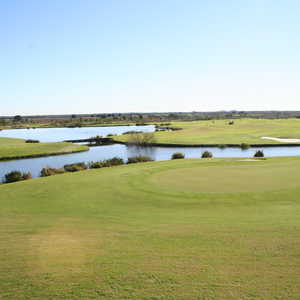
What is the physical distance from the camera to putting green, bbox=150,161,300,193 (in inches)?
709

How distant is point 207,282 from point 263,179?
14.9 m

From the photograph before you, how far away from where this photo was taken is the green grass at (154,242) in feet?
21.8

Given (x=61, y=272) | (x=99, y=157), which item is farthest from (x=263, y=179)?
(x=99, y=157)

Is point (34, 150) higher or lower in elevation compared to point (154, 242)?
lower

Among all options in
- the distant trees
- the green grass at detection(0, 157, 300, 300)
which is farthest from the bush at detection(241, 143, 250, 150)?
the green grass at detection(0, 157, 300, 300)

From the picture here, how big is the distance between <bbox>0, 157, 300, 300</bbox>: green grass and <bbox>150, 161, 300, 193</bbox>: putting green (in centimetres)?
17

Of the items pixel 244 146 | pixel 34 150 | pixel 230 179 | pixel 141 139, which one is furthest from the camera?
pixel 141 139

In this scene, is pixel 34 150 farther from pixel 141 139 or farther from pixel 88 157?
pixel 141 139

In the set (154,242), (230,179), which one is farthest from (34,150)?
(154,242)

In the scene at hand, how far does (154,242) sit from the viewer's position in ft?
31.5

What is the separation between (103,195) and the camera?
58.4 ft

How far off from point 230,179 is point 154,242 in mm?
12320

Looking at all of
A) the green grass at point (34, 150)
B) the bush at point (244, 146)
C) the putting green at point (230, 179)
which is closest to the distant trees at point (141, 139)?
the green grass at point (34, 150)

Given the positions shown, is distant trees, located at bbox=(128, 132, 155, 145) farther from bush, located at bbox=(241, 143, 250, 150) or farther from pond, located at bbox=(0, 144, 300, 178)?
bush, located at bbox=(241, 143, 250, 150)
